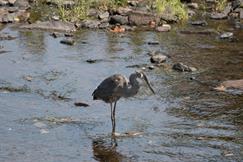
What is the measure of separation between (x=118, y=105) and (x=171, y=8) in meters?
9.23

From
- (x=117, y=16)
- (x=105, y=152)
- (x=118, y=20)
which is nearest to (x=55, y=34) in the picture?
(x=118, y=20)

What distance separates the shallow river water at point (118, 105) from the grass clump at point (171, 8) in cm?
233

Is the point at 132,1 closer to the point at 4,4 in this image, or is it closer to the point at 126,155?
the point at 4,4

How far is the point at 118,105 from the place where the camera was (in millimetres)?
10945

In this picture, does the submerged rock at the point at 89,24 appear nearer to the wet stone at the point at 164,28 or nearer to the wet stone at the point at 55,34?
the wet stone at the point at 55,34

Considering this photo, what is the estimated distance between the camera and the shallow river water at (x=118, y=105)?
28.5 ft

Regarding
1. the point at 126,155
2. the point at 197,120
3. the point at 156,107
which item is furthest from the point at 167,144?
the point at 156,107

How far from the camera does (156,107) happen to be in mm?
10836

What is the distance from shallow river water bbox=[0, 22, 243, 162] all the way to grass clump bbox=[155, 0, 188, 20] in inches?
91.7

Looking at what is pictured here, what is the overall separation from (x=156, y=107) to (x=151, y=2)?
32.7ft

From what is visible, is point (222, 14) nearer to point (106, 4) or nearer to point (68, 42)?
point (106, 4)

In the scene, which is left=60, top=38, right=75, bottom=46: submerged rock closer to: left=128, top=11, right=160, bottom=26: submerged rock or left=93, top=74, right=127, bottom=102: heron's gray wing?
left=128, top=11, right=160, bottom=26: submerged rock

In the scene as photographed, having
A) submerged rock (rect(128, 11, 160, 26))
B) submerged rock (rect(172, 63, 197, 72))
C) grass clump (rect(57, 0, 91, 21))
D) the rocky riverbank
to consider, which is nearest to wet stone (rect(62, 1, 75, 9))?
the rocky riverbank

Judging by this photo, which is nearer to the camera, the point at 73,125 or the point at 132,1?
the point at 73,125
